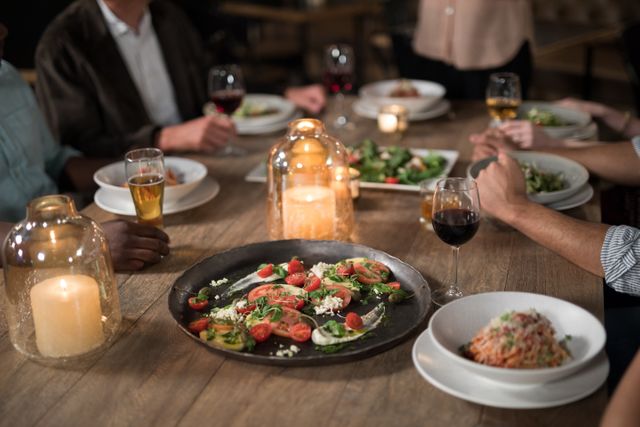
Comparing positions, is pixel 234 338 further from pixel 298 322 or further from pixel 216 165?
pixel 216 165

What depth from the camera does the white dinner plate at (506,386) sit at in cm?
117

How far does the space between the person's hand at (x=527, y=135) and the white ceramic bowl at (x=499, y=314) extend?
105 cm

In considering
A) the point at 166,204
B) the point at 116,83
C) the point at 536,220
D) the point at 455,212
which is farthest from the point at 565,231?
the point at 116,83

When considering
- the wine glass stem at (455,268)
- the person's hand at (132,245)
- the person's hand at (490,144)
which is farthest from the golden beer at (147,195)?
the person's hand at (490,144)

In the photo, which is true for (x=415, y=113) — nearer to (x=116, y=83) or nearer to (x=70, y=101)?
(x=116, y=83)

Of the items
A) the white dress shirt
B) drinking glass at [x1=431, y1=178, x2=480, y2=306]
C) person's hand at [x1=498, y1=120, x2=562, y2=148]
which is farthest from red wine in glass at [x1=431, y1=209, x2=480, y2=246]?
the white dress shirt

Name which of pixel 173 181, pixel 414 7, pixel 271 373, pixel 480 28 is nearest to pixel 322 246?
pixel 271 373

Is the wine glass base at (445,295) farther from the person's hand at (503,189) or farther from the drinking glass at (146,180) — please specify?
the drinking glass at (146,180)

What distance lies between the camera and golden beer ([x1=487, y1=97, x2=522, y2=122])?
2.46 meters

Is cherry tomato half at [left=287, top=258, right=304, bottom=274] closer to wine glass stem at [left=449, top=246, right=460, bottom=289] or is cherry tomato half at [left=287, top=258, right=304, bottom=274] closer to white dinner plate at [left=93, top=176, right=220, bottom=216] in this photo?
wine glass stem at [left=449, top=246, right=460, bottom=289]

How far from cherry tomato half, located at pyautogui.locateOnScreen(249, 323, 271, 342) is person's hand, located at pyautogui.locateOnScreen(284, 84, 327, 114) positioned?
1.66 metres

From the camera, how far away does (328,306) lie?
1.44 meters

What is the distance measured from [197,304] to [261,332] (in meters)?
0.19

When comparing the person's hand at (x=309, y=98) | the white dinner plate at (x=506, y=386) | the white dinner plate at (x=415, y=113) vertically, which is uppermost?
the white dinner plate at (x=506, y=386)
